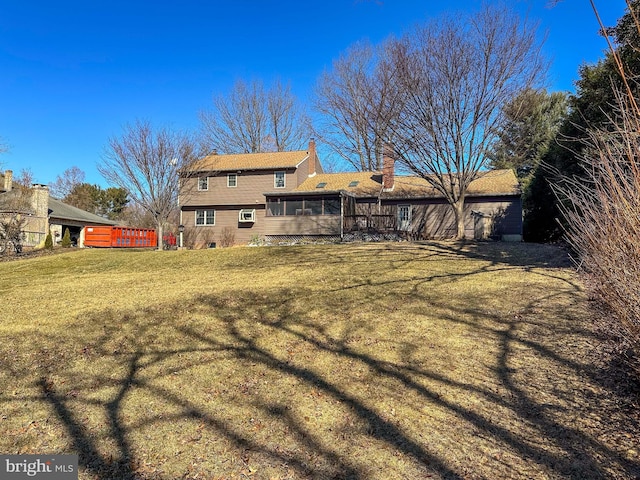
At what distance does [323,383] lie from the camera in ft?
13.4

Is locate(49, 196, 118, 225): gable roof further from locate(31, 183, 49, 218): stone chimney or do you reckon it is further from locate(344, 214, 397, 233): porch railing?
locate(344, 214, 397, 233): porch railing

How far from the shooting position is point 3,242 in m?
17.7

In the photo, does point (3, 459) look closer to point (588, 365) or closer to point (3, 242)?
point (588, 365)

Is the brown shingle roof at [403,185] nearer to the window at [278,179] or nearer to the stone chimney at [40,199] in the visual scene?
the window at [278,179]

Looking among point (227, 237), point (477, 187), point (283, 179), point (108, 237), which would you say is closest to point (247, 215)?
point (227, 237)

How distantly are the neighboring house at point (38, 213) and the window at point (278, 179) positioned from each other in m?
13.1

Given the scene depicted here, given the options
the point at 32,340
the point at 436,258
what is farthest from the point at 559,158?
the point at 32,340

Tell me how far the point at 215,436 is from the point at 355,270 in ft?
21.4

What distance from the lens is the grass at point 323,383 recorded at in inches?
115

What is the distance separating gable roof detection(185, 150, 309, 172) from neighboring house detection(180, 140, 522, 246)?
6 cm

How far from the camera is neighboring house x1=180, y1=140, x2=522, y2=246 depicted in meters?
20.2

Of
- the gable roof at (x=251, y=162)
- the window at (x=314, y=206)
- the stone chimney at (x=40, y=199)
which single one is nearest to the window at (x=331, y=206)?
the window at (x=314, y=206)

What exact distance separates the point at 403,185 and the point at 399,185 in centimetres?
23

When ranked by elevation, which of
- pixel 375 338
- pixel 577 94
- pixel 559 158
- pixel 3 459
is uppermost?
pixel 577 94
